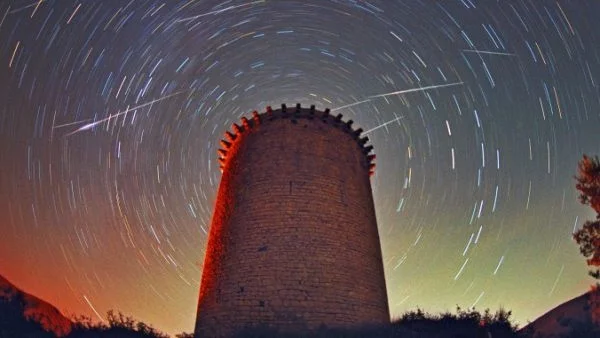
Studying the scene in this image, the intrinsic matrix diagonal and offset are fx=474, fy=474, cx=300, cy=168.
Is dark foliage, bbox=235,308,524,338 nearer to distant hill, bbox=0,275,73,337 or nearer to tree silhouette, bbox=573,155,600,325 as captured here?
tree silhouette, bbox=573,155,600,325

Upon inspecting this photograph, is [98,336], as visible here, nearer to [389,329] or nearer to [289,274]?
[289,274]

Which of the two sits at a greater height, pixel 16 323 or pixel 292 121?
pixel 292 121

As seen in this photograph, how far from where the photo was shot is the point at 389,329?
49.4 feet

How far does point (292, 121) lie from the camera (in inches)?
690

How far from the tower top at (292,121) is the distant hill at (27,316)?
1046 cm

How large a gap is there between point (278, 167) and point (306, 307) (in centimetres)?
487

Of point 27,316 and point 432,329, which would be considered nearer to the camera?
point 432,329

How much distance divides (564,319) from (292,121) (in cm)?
1477

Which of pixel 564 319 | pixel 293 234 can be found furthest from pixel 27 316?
pixel 564 319

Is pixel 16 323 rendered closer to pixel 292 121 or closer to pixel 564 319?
pixel 292 121

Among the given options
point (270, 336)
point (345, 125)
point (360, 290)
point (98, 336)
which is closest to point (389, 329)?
point (360, 290)

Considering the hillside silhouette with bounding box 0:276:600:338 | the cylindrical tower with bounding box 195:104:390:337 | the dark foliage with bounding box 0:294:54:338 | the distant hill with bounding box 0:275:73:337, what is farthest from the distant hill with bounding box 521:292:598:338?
the dark foliage with bounding box 0:294:54:338

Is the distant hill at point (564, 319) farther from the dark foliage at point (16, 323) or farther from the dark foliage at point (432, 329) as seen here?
the dark foliage at point (16, 323)

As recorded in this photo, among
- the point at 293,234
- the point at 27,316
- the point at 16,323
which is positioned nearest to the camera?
the point at 293,234
